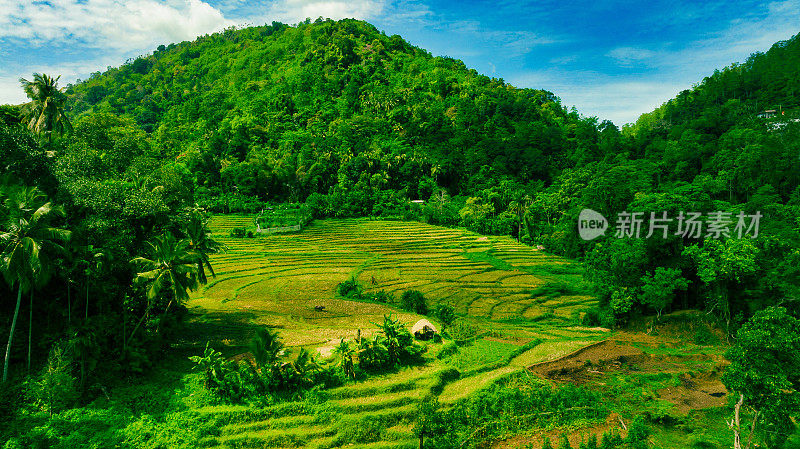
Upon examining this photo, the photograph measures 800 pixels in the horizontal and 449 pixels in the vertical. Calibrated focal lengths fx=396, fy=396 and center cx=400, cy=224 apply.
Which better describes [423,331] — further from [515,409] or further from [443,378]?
[515,409]

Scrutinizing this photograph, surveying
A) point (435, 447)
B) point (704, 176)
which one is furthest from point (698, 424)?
point (704, 176)

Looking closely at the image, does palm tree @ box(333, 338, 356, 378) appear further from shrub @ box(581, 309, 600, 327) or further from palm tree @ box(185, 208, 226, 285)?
shrub @ box(581, 309, 600, 327)

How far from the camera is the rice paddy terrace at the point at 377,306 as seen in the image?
1173cm

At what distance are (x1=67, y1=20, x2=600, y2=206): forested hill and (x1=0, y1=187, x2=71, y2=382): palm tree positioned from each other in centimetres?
4613

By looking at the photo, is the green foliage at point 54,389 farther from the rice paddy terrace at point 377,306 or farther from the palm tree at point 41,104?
the palm tree at point 41,104

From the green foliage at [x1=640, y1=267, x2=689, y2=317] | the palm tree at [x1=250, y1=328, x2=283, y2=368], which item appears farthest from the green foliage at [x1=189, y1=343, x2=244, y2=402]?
the green foliage at [x1=640, y1=267, x2=689, y2=317]

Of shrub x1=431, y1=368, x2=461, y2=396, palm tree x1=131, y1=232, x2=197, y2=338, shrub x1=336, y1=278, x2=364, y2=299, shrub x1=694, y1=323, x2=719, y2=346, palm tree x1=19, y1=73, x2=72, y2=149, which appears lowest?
shrub x1=694, y1=323, x2=719, y2=346

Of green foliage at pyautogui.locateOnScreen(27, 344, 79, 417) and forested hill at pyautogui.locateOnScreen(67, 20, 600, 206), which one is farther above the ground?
forested hill at pyautogui.locateOnScreen(67, 20, 600, 206)

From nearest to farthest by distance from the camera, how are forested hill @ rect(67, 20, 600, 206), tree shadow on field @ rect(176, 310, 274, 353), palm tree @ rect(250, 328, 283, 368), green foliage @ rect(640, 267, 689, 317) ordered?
palm tree @ rect(250, 328, 283, 368) → tree shadow on field @ rect(176, 310, 274, 353) → green foliage @ rect(640, 267, 689, 317) → forested hill @ rect(67, 20, 600, 206)

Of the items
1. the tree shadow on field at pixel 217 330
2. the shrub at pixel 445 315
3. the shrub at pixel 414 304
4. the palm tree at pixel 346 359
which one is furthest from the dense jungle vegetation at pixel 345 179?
the shrub at pixel 414 304

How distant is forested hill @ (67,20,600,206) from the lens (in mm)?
64188

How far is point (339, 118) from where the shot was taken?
80.1 metres

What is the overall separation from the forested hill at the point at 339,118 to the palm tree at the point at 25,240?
4613 centimetres

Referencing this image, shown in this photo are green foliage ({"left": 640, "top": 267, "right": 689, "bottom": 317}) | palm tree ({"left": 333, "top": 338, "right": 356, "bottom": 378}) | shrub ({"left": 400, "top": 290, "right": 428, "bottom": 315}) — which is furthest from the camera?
shrub ({"left": 400, "top": 290, "right": 428, "bottom": 315})
